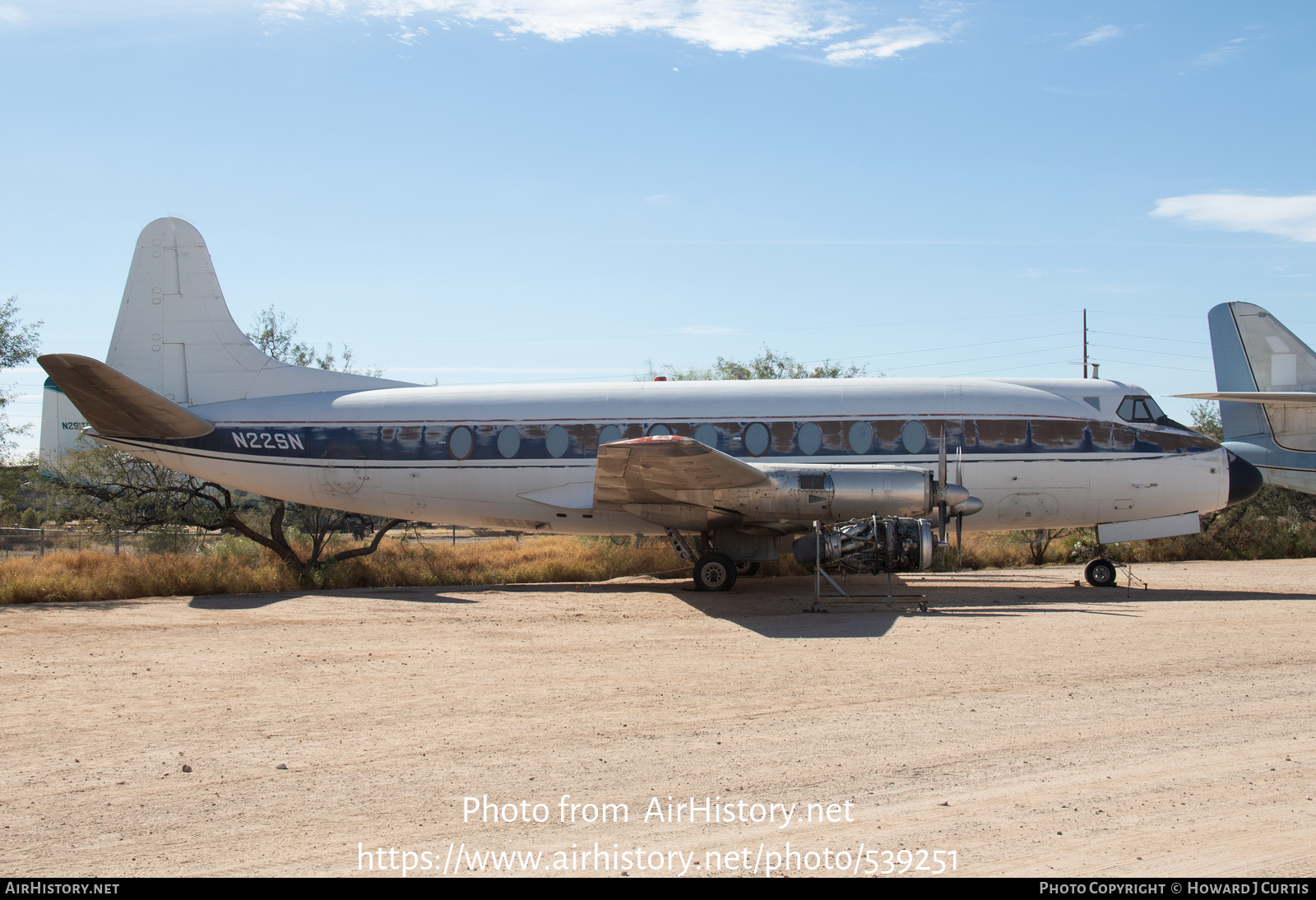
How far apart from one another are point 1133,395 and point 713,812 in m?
16.3

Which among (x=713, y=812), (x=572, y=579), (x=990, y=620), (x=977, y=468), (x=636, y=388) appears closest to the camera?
(x=713, y=812)

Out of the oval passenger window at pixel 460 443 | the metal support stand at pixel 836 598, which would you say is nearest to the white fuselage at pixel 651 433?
the oval passenger window at pixel 460 443

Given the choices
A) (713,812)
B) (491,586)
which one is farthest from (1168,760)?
(491,586)

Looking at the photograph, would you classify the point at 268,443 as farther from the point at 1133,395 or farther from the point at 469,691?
the point at 1133,395

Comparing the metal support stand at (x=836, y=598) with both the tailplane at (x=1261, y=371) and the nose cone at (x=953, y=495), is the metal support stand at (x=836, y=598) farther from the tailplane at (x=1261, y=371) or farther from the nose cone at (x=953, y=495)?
the tailplane at (x=1261, y=371)

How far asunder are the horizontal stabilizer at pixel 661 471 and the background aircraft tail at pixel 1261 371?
12.6 meters

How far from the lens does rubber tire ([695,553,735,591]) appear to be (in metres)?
18.1

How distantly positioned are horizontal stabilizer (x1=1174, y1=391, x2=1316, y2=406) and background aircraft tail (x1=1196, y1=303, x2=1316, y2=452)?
359 millimetres

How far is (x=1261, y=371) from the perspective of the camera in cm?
2130

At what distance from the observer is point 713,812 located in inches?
224

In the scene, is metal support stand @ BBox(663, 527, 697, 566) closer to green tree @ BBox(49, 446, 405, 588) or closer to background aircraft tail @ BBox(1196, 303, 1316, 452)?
green tree @ BBox(49, 446, 405, 588)

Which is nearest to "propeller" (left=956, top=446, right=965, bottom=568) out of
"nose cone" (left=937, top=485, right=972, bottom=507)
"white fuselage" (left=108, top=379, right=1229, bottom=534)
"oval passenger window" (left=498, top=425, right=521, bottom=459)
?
"white fuselage" (left=108, top=379, right=1229, bottom=534)

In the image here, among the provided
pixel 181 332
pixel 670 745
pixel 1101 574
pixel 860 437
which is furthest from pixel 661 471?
pixel 181 332

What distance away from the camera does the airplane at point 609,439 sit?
18.0m
